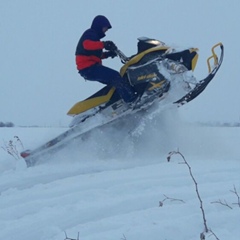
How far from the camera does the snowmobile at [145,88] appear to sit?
253 inches

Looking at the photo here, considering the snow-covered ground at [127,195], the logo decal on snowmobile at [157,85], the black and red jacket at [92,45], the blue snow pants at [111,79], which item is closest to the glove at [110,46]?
the black and red jacket at [92,45]

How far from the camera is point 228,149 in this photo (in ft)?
22.2

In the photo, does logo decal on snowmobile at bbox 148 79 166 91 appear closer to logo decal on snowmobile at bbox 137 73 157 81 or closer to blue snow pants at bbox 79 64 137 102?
logo decal on snowmobile at bbox 137 73 157 81

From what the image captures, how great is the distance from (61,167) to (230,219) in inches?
132

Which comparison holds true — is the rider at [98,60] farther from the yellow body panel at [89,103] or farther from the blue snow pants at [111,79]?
the yellow body panel at [89,103]

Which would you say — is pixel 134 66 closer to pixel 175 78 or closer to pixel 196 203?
pixel 175 78

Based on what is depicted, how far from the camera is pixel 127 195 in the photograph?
152 inches

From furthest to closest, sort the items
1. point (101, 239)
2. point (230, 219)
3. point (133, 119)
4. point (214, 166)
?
point (133, 119), point (214, 166), point (230, 219), point (101, 239)

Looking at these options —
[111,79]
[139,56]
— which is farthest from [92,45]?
[139,56]

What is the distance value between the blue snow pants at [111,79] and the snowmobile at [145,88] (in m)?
0.11

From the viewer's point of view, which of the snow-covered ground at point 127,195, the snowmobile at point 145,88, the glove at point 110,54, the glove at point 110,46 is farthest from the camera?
the glove at point 110,54

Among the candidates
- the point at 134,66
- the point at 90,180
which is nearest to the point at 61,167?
the point at 90,180

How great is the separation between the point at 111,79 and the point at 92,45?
62 cm

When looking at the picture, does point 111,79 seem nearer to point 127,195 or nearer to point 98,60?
point 98,60
